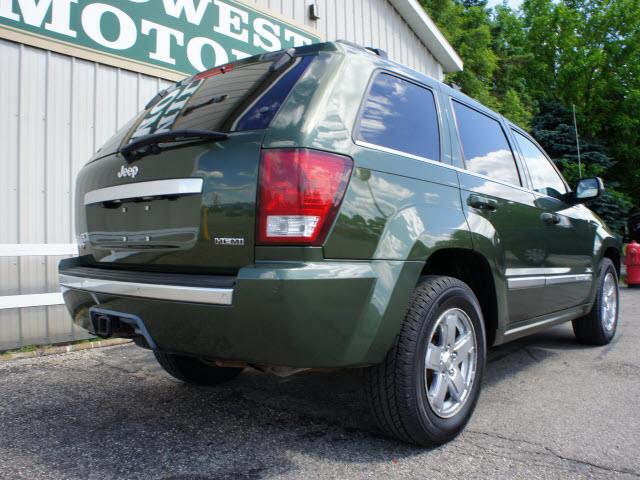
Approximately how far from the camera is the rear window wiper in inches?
85.3

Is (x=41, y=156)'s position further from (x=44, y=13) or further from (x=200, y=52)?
(x=200, y=52)

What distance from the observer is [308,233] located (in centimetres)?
197

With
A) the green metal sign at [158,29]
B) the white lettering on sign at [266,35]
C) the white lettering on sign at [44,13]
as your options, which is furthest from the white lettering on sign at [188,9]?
the white lettering on sign at [44,13]

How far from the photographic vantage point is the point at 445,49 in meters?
9.81

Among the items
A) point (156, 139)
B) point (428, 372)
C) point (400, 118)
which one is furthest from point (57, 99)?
point (428, 372)

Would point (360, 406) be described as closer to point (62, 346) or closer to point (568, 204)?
point (568, 204)

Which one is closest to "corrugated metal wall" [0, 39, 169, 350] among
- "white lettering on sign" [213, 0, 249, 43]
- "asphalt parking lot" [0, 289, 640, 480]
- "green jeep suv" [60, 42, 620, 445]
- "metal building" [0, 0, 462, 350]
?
"metal building" [0, 0, 462, 350]

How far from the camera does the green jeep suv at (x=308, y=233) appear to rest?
199 cm

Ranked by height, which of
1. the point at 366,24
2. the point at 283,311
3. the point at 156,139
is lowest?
the point at 283,311

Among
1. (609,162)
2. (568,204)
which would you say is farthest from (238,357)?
(609,162)

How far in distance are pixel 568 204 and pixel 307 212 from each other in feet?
9.60

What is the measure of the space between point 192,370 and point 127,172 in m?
1.43

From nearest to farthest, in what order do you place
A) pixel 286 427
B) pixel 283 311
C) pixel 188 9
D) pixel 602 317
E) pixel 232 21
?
pixel 283 311 < pixel 286 427 < pixel 602 317 < pixel 188 9 < pixel 232 21

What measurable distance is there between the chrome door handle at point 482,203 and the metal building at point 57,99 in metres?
3.69
